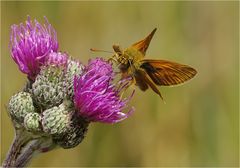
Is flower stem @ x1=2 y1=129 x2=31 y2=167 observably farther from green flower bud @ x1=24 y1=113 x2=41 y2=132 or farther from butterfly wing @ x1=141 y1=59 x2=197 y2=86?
butterfly wing @ x1=141 y1=59 x2=197 y2=86

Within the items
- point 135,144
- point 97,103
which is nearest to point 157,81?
point 97,103

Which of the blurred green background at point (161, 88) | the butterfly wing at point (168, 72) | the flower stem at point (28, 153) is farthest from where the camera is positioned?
the blurred green background at point (161, 88)

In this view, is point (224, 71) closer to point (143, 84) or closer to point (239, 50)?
point (239, 50)

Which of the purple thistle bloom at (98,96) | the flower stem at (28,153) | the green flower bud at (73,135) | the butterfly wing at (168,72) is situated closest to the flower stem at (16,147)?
the flower stem at (28,153)

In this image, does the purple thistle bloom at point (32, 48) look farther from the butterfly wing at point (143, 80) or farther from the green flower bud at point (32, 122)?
the butterfly wing at point (143, 80)

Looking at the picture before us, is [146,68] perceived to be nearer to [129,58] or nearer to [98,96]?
[129,58]

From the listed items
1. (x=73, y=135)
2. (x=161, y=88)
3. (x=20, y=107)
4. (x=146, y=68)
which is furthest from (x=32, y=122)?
(x=161, y=88)

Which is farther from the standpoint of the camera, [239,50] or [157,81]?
[239,50]

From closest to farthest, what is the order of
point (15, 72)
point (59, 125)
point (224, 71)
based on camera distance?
point (59, 125), point (15, 72), point (224, 71)
